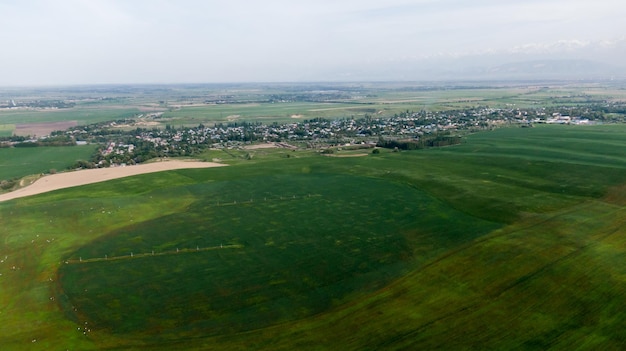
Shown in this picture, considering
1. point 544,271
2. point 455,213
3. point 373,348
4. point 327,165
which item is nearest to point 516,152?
point 327,165

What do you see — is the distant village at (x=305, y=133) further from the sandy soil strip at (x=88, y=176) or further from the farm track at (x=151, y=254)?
the farm track at (x=151, y=254)

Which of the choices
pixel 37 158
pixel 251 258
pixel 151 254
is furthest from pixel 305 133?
pixel 251 258

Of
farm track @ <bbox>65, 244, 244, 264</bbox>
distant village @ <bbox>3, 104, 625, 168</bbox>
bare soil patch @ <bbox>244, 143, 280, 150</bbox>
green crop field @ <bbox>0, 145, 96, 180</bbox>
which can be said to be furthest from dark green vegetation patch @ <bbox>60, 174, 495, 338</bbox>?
bare soil patch @ <bbox>244, 143, 280, 150</bbox>

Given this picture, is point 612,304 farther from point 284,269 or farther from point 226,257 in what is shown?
point 226,257

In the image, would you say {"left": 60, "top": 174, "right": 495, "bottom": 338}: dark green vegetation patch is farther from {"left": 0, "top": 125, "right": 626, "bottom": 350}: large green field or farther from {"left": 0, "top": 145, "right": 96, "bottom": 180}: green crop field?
{"left": 0, "top": 145, "right": 96, "bottom": 180}: green crop field

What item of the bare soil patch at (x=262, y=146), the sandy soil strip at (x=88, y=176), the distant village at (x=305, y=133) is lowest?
the sandy soil strip at (x=88, y=176)

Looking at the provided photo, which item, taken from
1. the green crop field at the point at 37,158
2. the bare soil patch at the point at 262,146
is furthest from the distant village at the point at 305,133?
the green crop field at the point at 37,158

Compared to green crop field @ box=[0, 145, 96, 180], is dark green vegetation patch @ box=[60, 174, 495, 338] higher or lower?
lower
